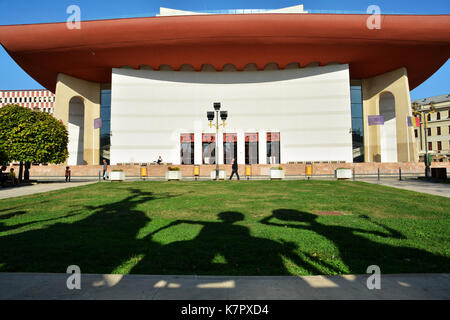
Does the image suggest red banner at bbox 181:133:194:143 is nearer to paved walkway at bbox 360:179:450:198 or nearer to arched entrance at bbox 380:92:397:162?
paved walkway at bbox 360:179:450:198

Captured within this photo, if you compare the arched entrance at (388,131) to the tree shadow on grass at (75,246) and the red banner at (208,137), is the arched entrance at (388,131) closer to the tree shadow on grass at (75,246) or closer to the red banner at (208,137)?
the red banner at (208,137)

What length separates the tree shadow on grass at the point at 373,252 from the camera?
3420mm

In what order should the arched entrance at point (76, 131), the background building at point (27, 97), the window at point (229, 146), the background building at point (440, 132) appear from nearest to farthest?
1. the window at point (229, 146)
2. the arched entrance at point (76, 131)
3. the background building at point (440, 132)
4. the background building at point (27, 97)

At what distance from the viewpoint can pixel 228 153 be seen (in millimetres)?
36438

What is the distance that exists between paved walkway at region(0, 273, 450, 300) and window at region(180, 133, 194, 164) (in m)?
33.7

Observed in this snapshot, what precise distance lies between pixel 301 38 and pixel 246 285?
3199 centimetres

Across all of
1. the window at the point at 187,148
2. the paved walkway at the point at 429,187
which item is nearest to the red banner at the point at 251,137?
the window at the point at 187,148

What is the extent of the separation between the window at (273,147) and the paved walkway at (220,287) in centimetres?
3371

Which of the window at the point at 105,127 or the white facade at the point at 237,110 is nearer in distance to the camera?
the white facade at the point at 237,110

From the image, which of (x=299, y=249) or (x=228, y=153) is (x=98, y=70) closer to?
(x=228, y=153)

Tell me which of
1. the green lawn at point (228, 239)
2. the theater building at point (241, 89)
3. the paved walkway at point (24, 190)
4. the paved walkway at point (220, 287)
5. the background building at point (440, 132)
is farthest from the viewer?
the background building at point (440, 132)

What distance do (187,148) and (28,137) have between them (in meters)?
20.6
